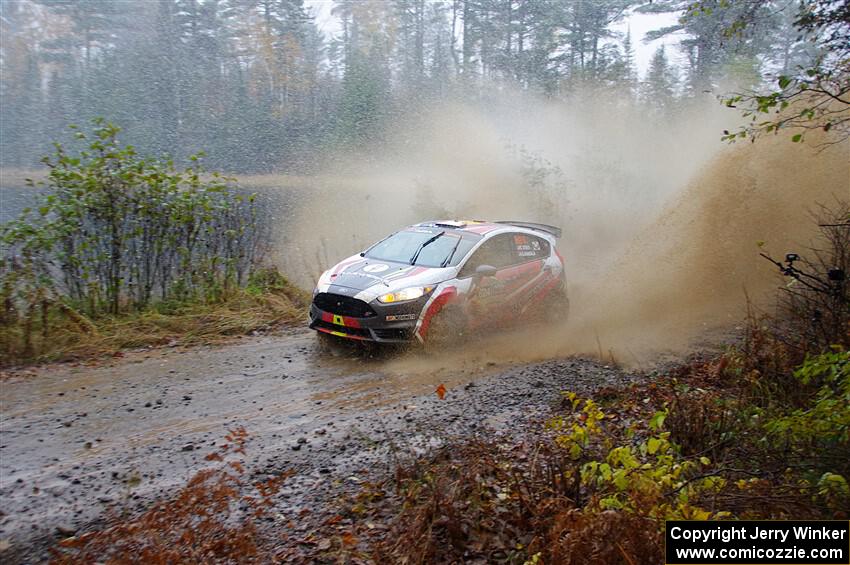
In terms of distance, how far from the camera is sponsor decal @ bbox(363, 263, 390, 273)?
878 cm

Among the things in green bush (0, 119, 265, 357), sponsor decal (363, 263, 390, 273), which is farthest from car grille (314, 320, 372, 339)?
green bush (0, 119, 265, 357)

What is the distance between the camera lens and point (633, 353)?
8.88m

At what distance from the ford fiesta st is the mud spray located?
455mm

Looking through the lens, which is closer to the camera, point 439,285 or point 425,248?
point 439,285

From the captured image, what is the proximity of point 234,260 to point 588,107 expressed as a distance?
2075cm

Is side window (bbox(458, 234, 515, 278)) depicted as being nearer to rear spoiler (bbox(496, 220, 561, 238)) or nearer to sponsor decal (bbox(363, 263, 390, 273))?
rear spoiler (bbox(496, 220, 561, 238))

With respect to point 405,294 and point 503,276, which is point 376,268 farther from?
point 503,276

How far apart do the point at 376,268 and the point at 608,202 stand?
15.8m

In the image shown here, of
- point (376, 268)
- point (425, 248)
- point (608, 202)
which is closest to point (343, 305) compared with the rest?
point (376, 268)

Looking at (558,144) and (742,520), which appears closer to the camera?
(742,520)

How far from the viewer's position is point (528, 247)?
1022cm

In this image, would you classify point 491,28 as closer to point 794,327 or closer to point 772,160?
point 772,160

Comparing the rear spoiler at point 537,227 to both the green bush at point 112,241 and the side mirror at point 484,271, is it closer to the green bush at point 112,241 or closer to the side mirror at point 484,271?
the side mirror at point 484,271

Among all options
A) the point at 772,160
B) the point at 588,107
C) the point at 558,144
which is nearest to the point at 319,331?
the point at 772,160
